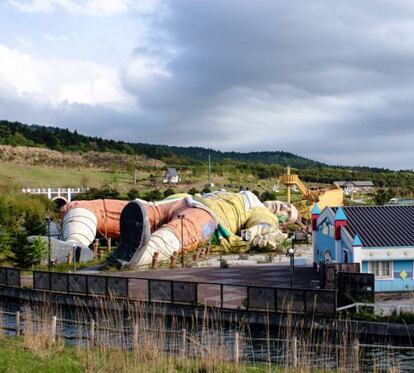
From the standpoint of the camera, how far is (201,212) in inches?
1889

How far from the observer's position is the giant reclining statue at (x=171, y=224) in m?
41.1

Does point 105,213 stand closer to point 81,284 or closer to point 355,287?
point 81,284

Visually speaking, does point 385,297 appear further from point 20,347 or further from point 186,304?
point 20,347

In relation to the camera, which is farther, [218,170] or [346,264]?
[218,170]

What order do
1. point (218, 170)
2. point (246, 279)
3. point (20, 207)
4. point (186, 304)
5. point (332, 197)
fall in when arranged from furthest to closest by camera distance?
point (218, 170) < point (332, 197) < point (20, 207) < point (246, 279) < point (186, 304)

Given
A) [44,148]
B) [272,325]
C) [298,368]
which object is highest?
[44,148]

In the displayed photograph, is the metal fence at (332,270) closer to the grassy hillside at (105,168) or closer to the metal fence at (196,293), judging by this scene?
the metal fence at (196,293)

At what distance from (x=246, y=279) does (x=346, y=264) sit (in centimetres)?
692

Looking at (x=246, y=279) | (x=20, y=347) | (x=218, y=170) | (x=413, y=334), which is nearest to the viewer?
(x=20, y=347)

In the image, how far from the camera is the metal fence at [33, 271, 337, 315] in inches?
907

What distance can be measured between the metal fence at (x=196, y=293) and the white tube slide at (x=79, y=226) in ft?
53.7

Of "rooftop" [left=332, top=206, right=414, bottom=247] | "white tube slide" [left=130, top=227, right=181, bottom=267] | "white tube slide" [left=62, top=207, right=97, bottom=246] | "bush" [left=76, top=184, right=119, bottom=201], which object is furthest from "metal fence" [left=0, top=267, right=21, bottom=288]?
"bush" [left=76, top=184, right=119, bottom=201]

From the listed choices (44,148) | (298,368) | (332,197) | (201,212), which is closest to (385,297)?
(298,368)

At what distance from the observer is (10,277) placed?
32.0 m
